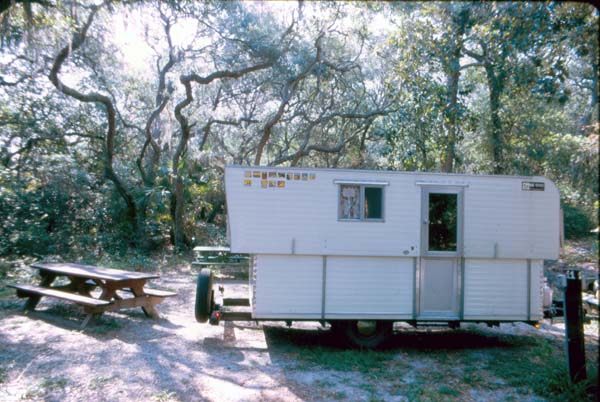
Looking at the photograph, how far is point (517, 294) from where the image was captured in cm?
712

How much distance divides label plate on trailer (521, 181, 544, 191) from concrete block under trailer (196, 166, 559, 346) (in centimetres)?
2

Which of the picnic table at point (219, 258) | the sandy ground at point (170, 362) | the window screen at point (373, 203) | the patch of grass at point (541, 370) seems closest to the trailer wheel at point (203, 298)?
the sandy ground at point (170, 362)

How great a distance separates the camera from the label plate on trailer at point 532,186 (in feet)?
23.6

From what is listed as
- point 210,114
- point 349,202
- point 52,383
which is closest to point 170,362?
point 52,383

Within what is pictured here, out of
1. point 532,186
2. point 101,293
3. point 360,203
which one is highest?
point 532,186

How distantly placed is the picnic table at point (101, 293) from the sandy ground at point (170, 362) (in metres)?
0.30

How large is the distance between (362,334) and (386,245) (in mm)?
1394

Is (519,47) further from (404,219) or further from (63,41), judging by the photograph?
(63,41)

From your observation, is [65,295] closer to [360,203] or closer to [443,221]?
[360,203]

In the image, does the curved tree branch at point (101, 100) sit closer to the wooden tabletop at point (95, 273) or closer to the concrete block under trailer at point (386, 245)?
the wooden tabletop at point (95, 273)

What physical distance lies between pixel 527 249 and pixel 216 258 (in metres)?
8.61

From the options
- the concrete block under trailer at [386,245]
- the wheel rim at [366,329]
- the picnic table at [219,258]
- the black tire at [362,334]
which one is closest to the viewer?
the concrete block under trailer at [386,245]

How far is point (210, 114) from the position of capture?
21.2 metres

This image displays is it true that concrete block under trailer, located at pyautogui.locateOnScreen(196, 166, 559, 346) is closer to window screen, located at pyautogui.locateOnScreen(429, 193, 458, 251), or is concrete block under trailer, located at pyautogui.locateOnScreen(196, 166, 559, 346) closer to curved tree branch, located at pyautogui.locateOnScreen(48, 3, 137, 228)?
window screen, located at pyautogui.locateOnScreen(429, 193, 458, 251)
